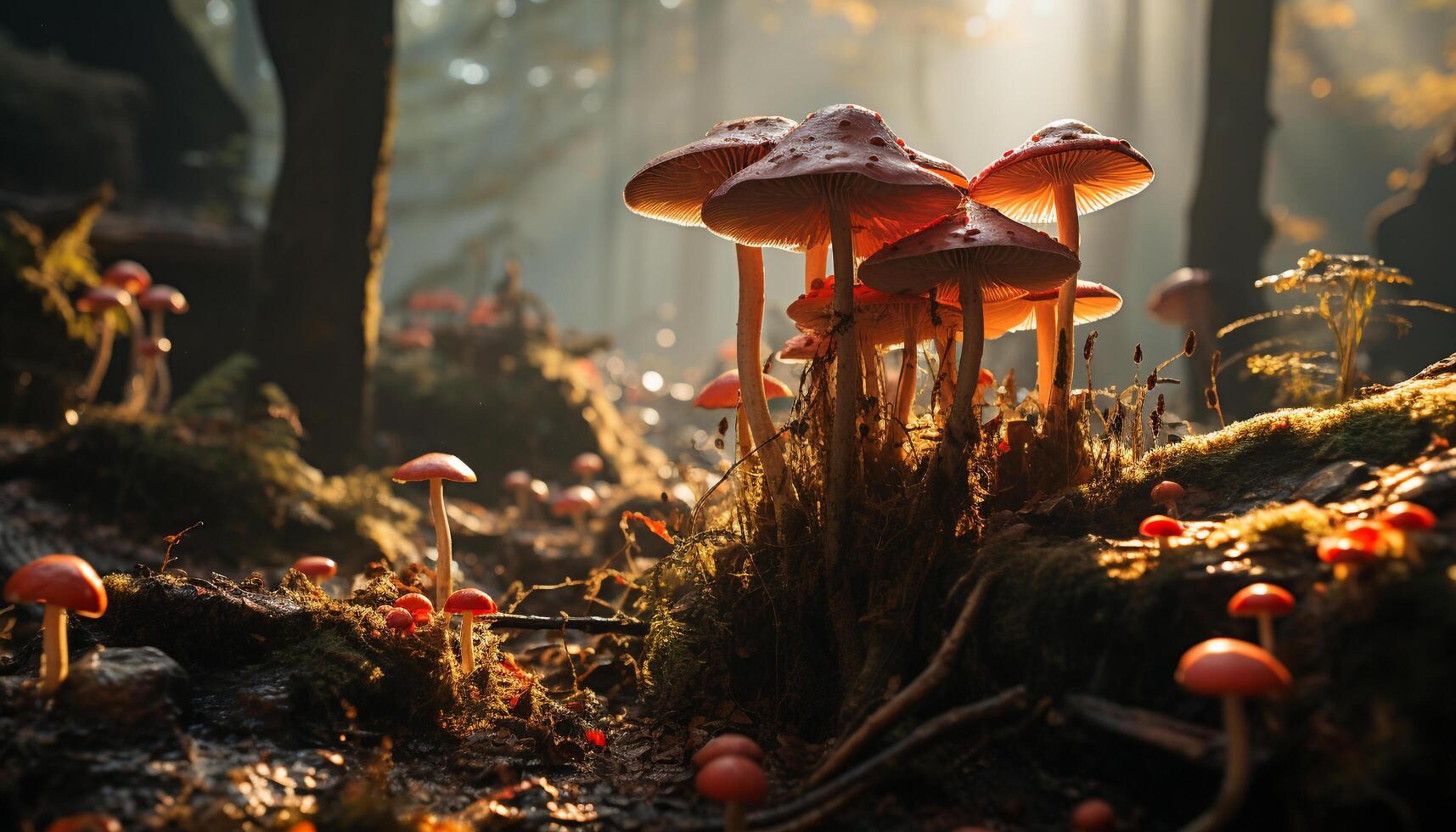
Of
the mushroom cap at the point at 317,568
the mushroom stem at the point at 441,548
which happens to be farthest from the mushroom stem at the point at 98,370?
the mushroom stem at the point at 441,548

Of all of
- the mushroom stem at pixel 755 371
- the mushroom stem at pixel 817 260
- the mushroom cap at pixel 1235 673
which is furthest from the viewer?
the mushroom stem at pixel 817 260

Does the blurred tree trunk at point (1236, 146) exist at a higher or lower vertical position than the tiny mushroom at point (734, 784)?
higher

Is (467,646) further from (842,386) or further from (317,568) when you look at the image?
(842,386)

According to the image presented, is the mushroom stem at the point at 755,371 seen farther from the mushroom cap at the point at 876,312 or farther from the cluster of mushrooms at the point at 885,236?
the mushroom cap at the point at 876,312

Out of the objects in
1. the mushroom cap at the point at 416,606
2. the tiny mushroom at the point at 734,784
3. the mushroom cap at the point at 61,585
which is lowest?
the tiny mushroom at the point at 734,784

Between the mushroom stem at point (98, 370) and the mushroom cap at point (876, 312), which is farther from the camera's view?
the mushroom stem at point (98, 370)

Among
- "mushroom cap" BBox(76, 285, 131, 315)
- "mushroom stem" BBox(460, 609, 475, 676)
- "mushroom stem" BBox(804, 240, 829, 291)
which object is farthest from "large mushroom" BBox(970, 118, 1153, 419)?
"mushroom cap" BBox(76, 285, 131, 315)

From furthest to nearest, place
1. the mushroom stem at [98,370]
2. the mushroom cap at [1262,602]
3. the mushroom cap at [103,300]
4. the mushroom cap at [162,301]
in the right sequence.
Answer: the mushroom cap at [162,301] → the mushroom stem at [98,370] → the mushroom cap at [103,300] → the mushroom cap at [1262,602]
